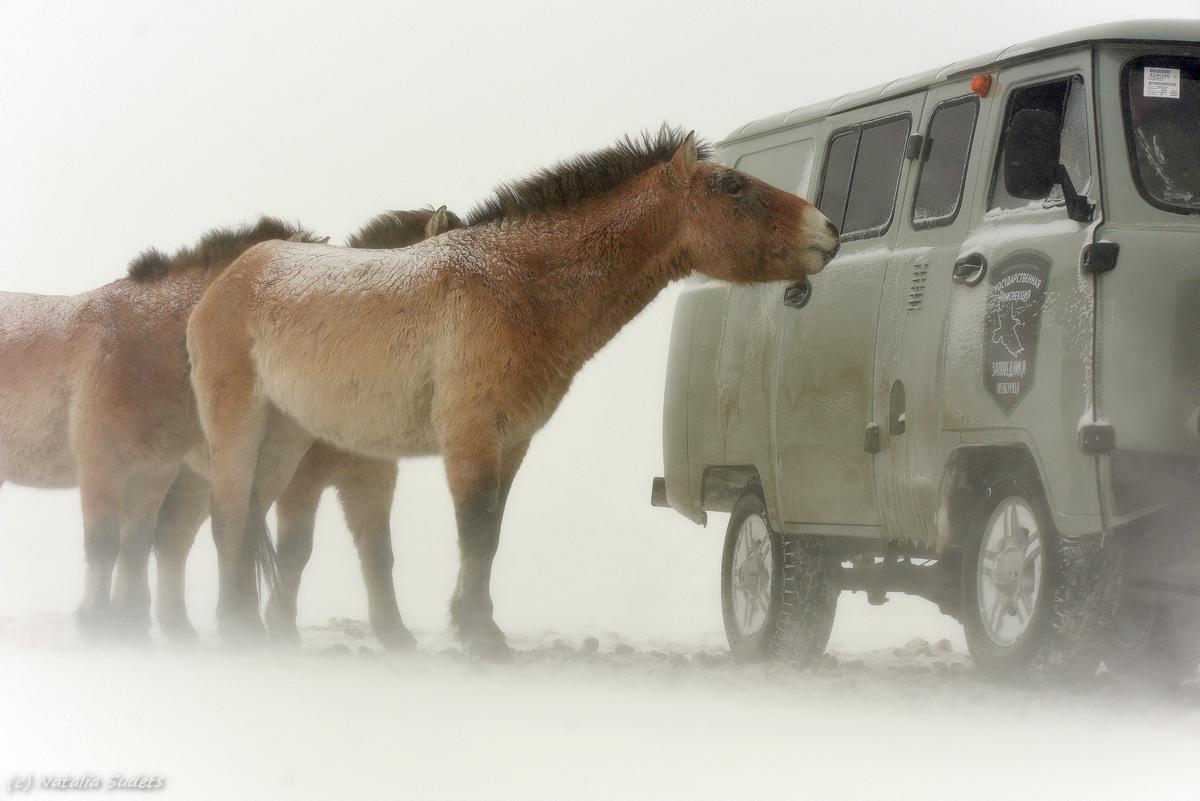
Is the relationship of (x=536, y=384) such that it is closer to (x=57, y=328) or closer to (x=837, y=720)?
(x=837, y=720)

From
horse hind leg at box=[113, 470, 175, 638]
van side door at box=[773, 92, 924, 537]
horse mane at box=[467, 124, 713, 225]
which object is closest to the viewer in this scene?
horse mane at box=[467, 124, 713, 225]

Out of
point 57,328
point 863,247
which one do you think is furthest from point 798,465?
point 57,328

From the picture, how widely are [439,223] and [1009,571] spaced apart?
3.07m

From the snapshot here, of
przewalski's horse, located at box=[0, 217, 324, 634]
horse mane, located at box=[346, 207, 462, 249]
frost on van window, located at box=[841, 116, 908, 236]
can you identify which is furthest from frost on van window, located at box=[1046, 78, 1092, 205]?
przewalski's horse, located at box=[0, 217, 324, 634]

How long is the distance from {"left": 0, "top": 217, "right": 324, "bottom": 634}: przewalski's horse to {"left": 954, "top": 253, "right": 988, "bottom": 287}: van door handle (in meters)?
3.38

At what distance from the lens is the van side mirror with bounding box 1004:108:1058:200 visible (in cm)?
681

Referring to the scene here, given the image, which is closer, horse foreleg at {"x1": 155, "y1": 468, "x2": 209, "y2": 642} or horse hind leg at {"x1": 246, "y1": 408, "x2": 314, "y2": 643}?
horse hind leg at {"x1": 246, "y1": 408, "x2": 314, "y2": 643}

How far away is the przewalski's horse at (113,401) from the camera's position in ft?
27.6

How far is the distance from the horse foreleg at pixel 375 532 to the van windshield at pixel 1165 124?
3.83 metres

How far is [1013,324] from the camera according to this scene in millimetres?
6914

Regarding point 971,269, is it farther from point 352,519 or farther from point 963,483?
point 352,519

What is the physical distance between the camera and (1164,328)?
Answer: 650 cm

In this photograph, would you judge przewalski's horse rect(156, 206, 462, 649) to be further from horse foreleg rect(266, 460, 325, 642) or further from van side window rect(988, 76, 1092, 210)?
van side window rect(988, 76, 1092, 210)

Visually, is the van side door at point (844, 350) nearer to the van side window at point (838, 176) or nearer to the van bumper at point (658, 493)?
the van side window at point (838, 176)
